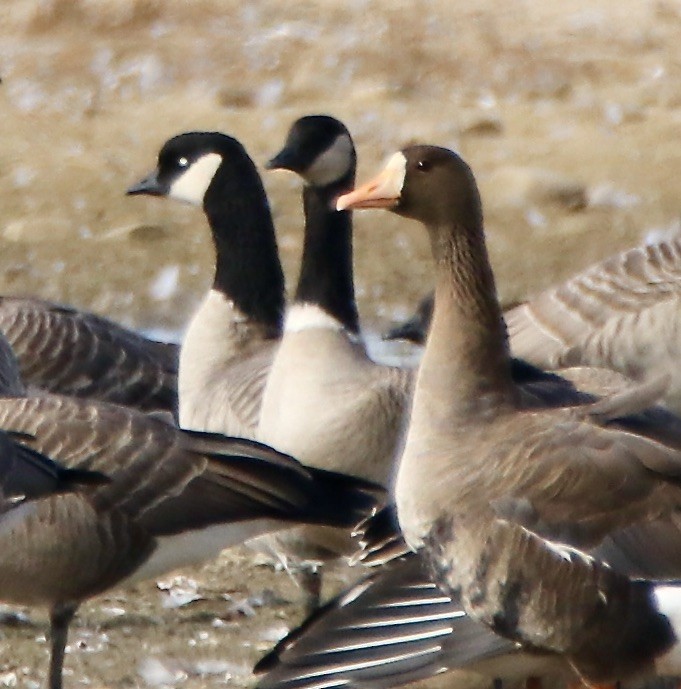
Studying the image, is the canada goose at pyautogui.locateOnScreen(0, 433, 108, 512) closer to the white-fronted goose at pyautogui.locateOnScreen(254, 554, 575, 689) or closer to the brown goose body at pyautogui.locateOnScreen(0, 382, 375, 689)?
the brown goose body at pyautogui.locateOnScreen(0, 382, 375, 689)

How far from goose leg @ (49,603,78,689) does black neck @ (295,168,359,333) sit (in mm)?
1612

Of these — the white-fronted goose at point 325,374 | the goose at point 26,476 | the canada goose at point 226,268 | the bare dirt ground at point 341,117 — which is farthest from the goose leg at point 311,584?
the bare dirt ground at point 341,117

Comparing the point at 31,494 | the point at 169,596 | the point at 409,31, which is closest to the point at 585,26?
the point at 409,31

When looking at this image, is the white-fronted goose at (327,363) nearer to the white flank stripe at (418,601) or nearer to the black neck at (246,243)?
the black neck at (246,243)

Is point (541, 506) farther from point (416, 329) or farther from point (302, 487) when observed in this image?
point (416, 329)

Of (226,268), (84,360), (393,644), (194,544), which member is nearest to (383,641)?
(393,644)

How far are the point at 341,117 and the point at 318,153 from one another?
6.67m

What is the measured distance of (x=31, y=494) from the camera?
5.46 m

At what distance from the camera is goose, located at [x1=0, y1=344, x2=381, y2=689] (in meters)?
5.57

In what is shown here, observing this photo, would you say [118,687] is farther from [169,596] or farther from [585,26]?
[585,26]

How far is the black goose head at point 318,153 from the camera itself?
22.2 ft

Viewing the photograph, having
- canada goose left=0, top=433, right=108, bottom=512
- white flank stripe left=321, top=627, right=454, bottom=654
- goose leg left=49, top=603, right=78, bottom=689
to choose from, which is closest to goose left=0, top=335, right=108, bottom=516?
canada goose left=0, top=433, right=108, bottom=512

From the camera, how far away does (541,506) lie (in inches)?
181

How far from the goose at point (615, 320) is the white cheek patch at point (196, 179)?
103 centimetres
